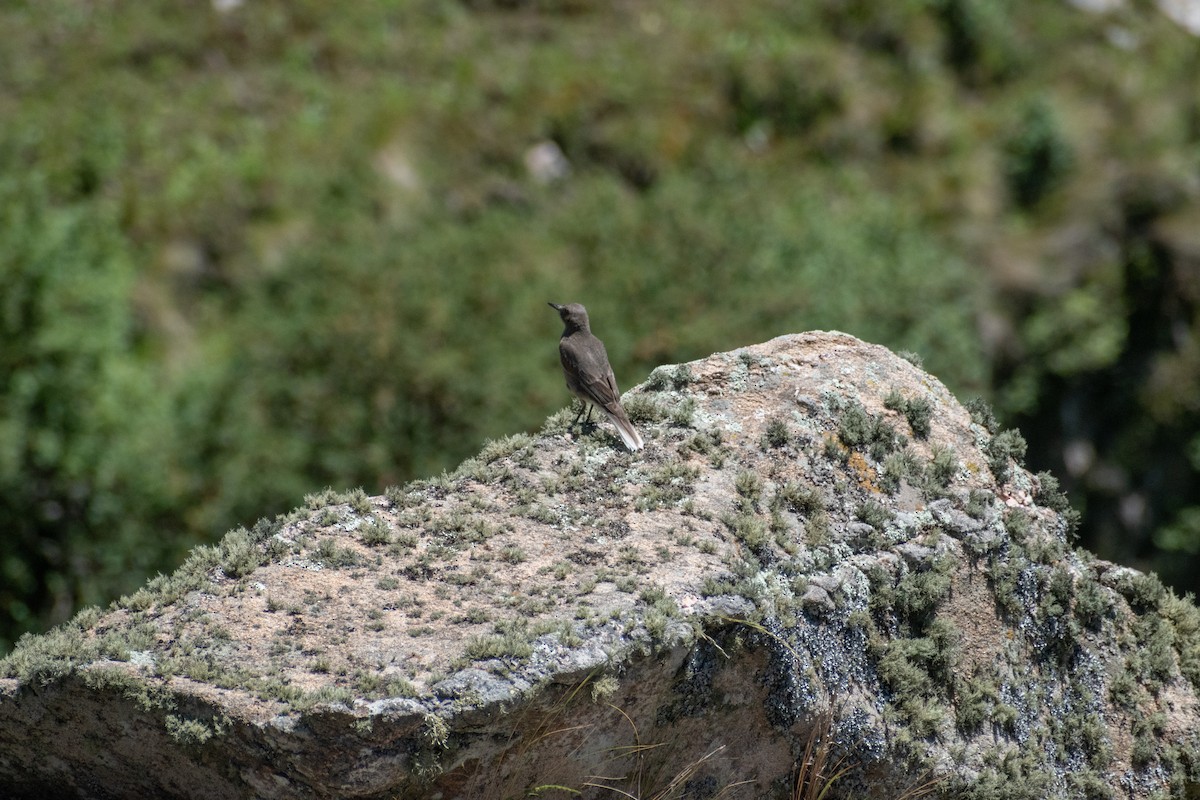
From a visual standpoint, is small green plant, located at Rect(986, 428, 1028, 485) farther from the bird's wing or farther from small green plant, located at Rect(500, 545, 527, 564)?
small green plant, located at Rect(500, 545, 527, 564)

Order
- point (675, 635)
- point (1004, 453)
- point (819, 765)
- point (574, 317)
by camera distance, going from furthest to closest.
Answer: point (574, 317) → point (1004, 453) → point (819, 765) → point (675, 635)

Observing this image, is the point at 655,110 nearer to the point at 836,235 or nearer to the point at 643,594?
the point at 836,235

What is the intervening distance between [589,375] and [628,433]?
1.45m

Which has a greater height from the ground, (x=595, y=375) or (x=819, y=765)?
(x=595, y=375)

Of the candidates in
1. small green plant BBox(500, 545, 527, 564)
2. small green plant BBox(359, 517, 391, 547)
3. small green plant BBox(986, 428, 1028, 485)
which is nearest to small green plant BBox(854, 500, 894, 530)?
small green plant BBox(986, 428, 1028, 485)

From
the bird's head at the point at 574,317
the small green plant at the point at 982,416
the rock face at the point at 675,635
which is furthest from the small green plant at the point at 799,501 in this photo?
the bird's head at the point at 574,317

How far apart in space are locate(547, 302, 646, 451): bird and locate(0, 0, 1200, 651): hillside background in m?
11.0

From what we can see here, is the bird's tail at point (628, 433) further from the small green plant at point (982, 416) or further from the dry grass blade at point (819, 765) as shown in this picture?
the small green plant at point (982, 416)

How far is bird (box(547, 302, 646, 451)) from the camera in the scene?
7.71 meters

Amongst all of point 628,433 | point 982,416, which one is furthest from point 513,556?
point 982,416

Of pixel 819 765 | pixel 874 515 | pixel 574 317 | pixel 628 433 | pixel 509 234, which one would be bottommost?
pixel 509 234

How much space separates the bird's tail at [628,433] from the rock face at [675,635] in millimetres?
78

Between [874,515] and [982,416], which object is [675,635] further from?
[982,416]

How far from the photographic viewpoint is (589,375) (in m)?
9.04
